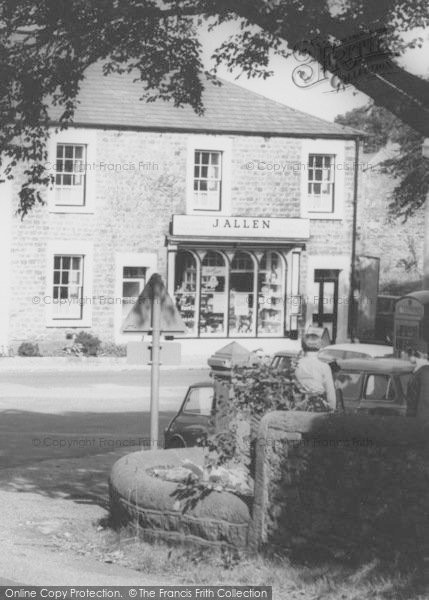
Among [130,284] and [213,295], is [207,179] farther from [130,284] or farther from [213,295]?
[130,284]

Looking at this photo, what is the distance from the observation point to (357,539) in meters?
9.86

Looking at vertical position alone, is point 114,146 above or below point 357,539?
above

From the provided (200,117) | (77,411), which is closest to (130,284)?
(200,117)

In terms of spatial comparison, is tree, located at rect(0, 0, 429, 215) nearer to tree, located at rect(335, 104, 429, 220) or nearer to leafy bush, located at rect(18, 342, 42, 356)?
tree, located at rect(335, 104, 429, 220)

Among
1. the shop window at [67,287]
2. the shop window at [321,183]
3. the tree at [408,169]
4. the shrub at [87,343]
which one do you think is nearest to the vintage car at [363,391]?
the tree at [408,169]

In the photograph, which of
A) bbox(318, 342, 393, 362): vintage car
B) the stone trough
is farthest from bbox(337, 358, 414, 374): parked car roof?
the stone trough

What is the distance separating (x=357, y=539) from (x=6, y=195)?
2444cm

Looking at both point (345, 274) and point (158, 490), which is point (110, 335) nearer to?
point (345, 274)

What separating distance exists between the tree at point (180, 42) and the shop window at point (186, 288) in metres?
19.5

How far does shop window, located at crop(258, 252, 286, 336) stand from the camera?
35469 mm

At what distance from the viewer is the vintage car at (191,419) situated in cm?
1596

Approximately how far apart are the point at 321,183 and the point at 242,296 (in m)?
4.17

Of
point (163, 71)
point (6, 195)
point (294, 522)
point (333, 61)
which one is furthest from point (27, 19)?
point (6, 195)

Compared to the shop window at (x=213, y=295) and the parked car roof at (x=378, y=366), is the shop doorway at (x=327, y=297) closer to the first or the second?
the shop window at (x=213, y=295)
